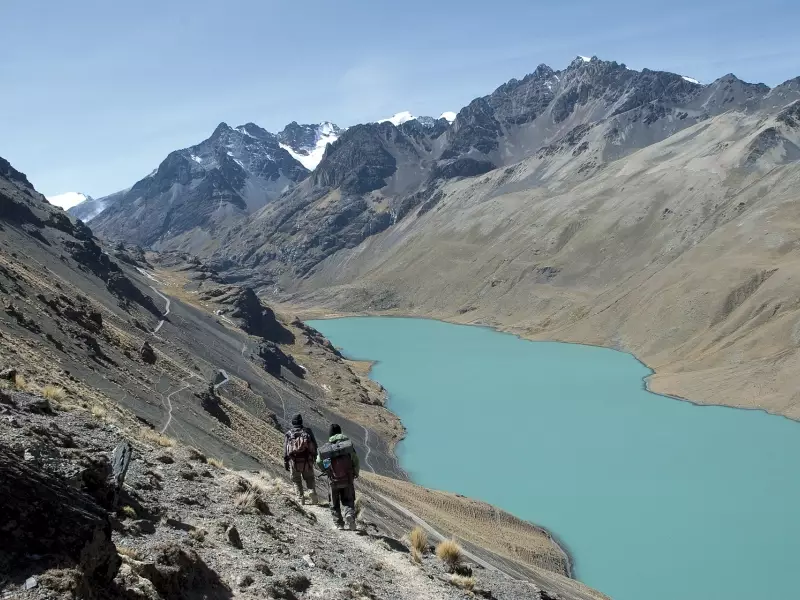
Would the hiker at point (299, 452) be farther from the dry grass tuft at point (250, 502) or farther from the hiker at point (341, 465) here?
the dry grass tuft at point (250, 502)

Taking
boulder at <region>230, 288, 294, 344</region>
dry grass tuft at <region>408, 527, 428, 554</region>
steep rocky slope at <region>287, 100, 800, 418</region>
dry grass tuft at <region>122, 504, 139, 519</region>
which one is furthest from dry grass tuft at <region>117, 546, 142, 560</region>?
boulder at <region>230, 288, 294, 344</region>

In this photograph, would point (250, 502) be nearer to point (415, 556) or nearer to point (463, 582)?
point (415, 556)

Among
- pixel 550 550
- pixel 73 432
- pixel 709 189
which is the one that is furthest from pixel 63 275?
pixel 709 189

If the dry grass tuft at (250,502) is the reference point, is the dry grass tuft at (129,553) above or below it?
below

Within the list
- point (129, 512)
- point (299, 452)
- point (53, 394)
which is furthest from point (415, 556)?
point (53, 394)

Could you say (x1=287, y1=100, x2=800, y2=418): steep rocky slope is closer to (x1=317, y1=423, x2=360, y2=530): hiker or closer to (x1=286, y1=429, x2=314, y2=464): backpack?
(x1=286, y1=429, x2=314, y2=464): backpack

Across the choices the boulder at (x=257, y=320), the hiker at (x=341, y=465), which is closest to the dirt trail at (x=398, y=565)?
the hiker at (x=341, y=465)
